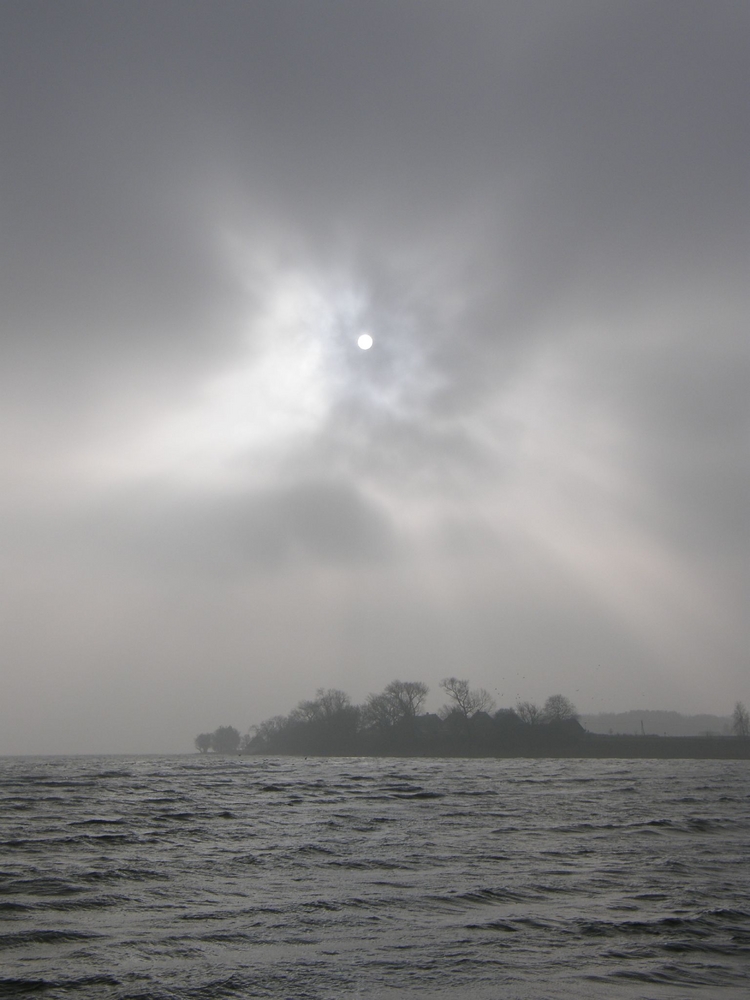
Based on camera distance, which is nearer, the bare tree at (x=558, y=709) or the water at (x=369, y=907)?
the water at (x=369, y=907)

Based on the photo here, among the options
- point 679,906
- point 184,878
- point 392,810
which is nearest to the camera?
point 679,906

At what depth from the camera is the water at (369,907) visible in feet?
29.5

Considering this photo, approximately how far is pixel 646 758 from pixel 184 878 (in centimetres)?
15778

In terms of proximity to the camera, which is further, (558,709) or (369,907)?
(558,709)

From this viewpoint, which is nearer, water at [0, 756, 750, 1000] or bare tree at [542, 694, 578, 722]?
water at [0, 756, 750, 1000]

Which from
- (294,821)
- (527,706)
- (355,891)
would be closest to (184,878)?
(355,891)

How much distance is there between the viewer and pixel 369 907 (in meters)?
13.1

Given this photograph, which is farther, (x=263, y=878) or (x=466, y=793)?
(x=466, y=793)

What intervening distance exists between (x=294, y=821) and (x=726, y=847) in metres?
15.1

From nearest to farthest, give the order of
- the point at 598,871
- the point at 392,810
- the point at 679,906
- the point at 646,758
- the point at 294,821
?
the point at 679,906
the point at 598,871
the point at 294,821
the point at 392,810
the point at 646,758

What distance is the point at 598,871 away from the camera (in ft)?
58.4

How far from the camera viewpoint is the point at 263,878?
15.9 meters

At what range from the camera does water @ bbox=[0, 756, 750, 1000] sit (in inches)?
354

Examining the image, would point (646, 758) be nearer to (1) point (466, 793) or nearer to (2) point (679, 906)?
(1) point (466, 793)
